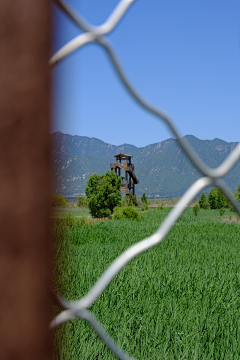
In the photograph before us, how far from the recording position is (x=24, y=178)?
A: 0.12m

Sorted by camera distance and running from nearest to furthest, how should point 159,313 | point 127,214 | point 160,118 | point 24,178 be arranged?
point 24,178
point 160,118
point 159,313
point 127,214

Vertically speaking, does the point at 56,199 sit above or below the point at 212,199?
below

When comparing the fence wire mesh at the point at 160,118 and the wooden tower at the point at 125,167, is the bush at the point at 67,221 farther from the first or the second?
the wooden tower at the point at 125,167

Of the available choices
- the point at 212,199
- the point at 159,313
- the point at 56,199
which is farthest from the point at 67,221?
the point at 212,199

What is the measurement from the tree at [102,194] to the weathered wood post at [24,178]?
10060 mm

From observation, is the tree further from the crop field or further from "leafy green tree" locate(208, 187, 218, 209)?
the crop field

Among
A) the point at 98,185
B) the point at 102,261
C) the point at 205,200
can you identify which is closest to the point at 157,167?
the point at 205,200

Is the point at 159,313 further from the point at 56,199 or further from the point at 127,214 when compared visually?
the point at 127,214

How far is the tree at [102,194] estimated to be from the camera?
33.6 ft

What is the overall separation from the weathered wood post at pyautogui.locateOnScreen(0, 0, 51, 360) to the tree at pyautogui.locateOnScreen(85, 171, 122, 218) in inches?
396

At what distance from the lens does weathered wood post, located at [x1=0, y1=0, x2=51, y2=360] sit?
0.39 ft

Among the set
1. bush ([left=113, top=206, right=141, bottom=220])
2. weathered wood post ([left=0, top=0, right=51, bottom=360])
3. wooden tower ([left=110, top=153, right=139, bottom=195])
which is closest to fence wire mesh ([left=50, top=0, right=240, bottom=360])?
weathered wood post ([left=0, top=0, right=51, bottom=360])

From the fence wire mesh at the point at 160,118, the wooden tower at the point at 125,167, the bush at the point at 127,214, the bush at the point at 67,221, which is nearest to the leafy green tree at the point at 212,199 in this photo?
the wooden tower at the point at 125,167

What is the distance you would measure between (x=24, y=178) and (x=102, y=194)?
Answer: 33.3ft
